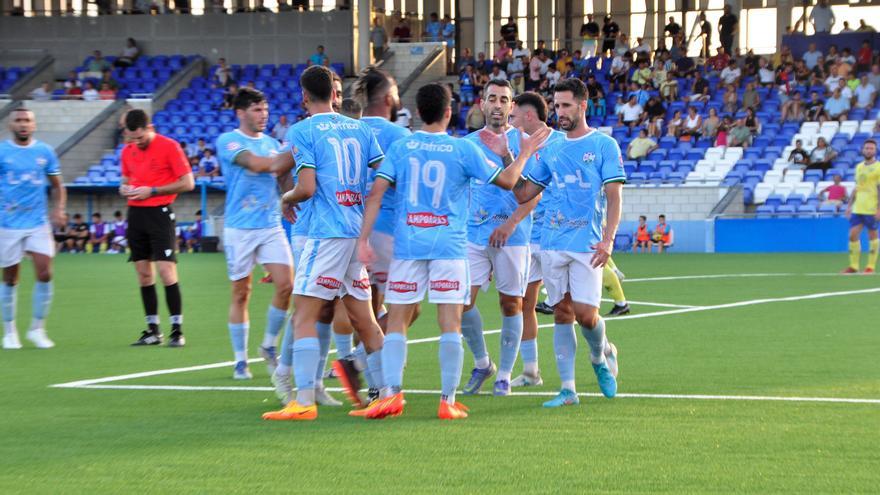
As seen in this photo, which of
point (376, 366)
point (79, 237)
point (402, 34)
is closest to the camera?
point (376, 366)

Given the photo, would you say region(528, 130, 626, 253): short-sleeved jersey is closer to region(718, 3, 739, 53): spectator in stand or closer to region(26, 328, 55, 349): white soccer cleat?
region(26, 328, 55, 349): white soccer cleat

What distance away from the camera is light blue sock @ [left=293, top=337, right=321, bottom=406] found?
777 centimetres

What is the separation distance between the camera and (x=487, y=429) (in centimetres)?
737

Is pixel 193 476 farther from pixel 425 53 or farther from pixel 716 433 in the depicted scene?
pixel 425 53

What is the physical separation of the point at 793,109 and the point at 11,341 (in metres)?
26.2

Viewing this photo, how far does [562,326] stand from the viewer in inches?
339

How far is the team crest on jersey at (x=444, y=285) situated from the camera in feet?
25.6

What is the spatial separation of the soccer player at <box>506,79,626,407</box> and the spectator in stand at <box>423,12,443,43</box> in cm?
3519

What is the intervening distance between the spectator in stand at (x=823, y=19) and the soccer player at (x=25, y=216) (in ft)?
99.5

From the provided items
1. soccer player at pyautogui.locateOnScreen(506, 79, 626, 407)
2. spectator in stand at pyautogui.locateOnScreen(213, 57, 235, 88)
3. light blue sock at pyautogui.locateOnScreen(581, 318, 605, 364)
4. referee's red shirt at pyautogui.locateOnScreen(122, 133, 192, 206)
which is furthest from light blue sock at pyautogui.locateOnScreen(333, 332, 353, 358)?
spectator in stand at pyautogui.locateOnScreen(213, 57, 235, 88)

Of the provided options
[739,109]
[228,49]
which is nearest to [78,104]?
[228,49]

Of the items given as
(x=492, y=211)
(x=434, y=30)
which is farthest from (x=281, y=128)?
(x=492, y=211)

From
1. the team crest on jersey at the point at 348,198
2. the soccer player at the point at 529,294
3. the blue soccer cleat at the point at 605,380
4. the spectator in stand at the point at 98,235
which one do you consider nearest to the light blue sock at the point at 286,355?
the team crest on jersey at the point at 348,198

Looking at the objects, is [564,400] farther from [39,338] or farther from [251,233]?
[39,338]
